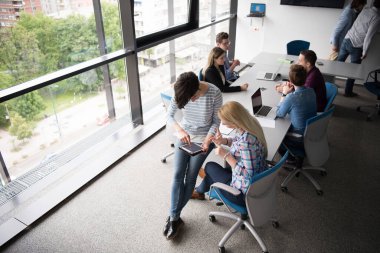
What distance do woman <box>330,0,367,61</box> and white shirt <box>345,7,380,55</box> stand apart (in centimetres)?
22

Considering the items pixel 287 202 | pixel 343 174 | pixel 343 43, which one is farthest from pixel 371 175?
pixel 343 43

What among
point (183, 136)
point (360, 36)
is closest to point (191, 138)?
point (183, 136)

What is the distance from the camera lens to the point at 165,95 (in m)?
3.36

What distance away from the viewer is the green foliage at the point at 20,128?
3.16 metres

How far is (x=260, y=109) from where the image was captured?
336 centimetres

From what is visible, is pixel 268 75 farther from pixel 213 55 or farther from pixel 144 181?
pixel 144 181

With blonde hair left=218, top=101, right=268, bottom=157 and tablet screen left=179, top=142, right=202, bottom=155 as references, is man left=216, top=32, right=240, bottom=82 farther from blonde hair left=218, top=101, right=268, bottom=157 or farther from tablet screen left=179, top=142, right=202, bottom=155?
blonde hair left=218, top=101, right=268, bottom=157

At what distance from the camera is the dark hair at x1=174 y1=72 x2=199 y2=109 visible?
2467 mm

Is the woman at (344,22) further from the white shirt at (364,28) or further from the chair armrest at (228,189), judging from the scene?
the chair armrest at (228,189)

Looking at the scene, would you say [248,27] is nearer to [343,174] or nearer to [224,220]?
[343,174]

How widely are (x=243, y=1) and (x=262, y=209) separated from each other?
6.06 meters

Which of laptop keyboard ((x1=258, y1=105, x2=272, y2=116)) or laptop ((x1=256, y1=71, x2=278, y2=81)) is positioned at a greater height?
laptop ((x1=256, y1=71, x2=278, y2=81))

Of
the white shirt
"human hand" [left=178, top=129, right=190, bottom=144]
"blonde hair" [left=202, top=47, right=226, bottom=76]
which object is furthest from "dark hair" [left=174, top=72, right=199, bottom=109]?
the white shirt

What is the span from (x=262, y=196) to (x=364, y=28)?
15.2 feet
